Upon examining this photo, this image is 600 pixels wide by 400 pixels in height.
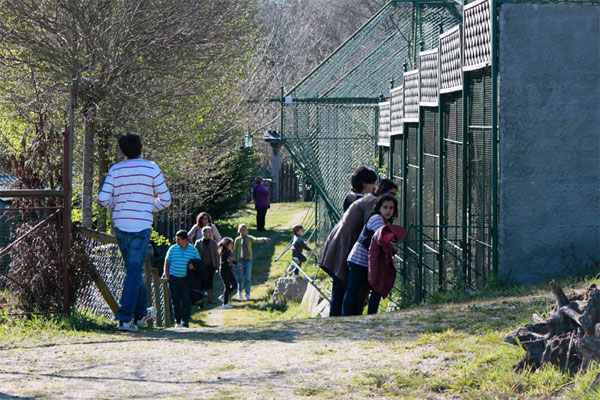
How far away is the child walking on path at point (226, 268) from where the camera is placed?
1497 centimetres

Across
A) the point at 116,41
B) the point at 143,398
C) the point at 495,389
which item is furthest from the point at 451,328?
the point at 116,41

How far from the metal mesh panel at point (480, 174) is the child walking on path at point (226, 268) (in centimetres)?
642

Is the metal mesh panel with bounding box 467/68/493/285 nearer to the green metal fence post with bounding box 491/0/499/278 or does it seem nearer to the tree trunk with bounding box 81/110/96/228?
the green metal fence post with bounding box 491/0/499/278

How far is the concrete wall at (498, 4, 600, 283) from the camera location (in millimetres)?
8562

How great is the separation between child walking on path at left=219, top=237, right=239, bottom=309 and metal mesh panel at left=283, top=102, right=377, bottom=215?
254 cm

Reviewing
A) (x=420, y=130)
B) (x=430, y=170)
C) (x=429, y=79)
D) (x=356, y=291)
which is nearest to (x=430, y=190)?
(x=430, y=170)

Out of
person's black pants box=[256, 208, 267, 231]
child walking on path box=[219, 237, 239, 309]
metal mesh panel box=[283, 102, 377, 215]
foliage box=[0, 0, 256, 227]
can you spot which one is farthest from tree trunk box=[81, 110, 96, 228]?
person's black pants box=[256, 208, 267, 231]

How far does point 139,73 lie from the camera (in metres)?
12.2

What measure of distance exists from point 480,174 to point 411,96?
396cm

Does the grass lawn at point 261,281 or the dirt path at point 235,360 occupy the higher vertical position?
the dirt path at point 235,360

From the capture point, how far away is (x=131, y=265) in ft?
22.9

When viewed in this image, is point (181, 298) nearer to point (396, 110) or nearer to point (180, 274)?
point (180, 274)

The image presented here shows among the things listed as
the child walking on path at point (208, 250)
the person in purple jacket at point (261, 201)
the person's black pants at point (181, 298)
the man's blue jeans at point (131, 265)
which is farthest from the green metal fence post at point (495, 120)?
the person in purple jacket at point (261, 201)

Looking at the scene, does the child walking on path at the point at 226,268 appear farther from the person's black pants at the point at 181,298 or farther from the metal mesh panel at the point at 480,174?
the metal mesh panel at the point at 480,174
